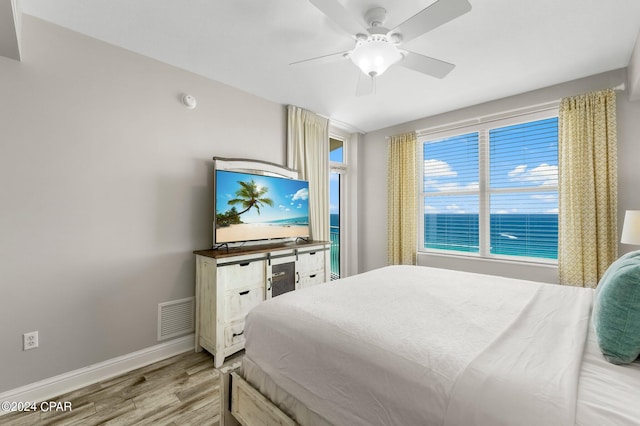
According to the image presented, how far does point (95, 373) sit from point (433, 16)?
3.32 metres

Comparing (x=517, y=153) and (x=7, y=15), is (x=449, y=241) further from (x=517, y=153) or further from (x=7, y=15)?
(x=7, y=15)

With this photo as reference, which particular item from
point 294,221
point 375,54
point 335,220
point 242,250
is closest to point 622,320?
point 375,54

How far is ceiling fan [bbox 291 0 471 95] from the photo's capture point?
5.05 ft

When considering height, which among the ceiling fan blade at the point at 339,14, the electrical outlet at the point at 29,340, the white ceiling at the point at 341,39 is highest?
the white ceiling at the point at 341,39

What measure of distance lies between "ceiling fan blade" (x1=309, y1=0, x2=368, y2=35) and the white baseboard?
280 centimetres

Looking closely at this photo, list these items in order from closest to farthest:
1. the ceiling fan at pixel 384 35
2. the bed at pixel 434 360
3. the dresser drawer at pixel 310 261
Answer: the bed at pixel 434 360, the ceiling fan at pixel 384 35, the dresser drawer at pixel 310 261

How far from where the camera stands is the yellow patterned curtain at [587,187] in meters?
2.61

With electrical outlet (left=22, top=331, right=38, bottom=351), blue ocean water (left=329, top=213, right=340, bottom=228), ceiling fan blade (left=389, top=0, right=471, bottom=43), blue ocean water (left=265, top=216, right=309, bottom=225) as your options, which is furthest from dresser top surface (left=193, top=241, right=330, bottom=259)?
ceiling fan blade (left=389, top=0, right=471, bottom=43)

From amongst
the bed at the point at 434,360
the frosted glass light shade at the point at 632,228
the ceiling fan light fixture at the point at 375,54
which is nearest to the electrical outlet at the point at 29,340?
the bed at the point at 434,360

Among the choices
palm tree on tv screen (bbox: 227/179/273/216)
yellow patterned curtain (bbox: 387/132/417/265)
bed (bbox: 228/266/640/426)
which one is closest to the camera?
bed (bbox: 228/266/640/426)

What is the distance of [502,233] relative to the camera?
3.39m

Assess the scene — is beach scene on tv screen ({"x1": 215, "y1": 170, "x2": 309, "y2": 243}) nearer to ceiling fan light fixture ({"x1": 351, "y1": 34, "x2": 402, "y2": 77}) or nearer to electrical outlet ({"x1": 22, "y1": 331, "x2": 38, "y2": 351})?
electrical outlet ({"x1": 22, "y1": 331, "x2": 38, "y2": 351})

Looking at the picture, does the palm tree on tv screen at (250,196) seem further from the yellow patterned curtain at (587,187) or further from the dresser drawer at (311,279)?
the yellow patterned curtain at (587,187)

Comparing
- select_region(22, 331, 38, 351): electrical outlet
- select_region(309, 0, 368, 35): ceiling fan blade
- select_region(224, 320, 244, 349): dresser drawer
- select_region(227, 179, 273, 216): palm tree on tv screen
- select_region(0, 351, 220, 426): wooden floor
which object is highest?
select_region(309, 0, 368, 35): ceiling fan blade
